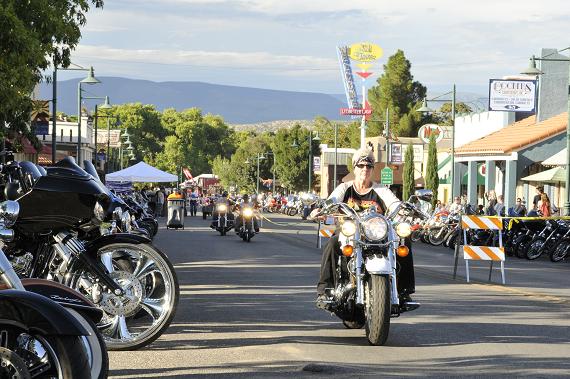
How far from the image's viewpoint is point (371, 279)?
9523 mm

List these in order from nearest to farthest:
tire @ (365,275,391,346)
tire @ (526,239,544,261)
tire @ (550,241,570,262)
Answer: tire @ (365,275,391,346) < tire @ (550,241,570,262) < tire @ (526,239,544,261)

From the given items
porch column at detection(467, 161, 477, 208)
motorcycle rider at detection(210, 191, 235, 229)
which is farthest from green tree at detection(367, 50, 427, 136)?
motorcycle rider at detection(210, 191, 235, 229)

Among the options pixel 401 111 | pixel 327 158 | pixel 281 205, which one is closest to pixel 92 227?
pixel 281 205

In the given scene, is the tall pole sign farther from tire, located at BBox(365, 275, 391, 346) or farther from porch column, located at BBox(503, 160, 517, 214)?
tire, located at BBox(365, 275, 391, 346)

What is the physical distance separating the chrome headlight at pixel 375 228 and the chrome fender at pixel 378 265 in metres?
0.17

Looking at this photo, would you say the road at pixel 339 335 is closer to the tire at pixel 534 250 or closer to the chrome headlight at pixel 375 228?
the chrome headlight at pixel 375 228

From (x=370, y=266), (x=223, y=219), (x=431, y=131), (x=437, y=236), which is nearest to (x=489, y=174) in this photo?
(x=431, y=131)

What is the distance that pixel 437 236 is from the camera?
1400 inches

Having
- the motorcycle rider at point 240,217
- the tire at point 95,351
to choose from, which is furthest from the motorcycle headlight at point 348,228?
the motorcycle rider at point 240,217

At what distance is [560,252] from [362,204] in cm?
1895

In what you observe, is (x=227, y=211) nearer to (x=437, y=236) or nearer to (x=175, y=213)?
(x=175, y=213)

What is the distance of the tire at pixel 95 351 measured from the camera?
5.57 meters

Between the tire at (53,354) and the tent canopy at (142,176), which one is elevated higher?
the tent canopy at (142,176)

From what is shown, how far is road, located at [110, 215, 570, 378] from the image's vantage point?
830cm
